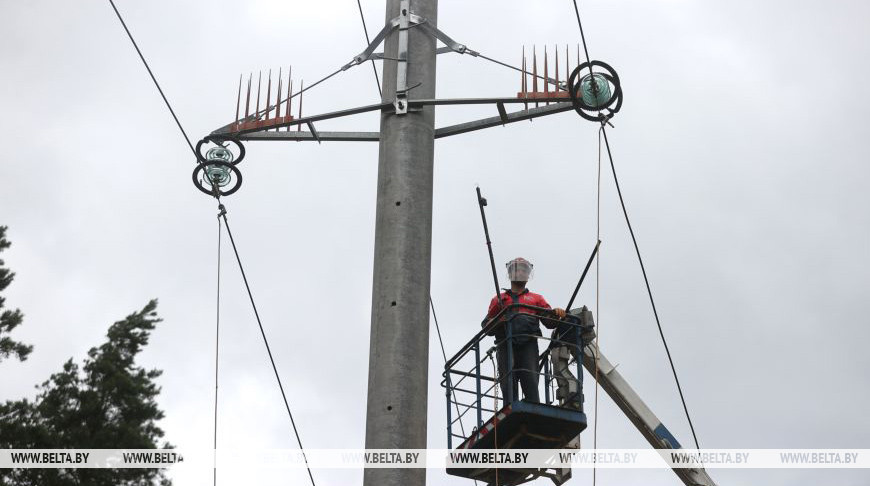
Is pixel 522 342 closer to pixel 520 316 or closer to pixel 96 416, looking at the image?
pixel 520 316

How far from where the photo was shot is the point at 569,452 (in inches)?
503

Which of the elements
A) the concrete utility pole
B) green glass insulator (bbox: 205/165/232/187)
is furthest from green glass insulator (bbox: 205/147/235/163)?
the concrete utility pole

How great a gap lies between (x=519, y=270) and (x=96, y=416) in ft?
48.9

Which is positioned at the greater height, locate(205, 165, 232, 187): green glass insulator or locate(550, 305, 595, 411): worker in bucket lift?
locate(205, 165, 232, 187): green glass insulator

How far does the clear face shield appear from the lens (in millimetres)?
12147

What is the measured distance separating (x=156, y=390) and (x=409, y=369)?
55.8 feet

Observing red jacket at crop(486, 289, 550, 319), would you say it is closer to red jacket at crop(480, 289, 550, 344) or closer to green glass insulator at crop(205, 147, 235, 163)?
red jacket at crop(480, 289, 550, 344)

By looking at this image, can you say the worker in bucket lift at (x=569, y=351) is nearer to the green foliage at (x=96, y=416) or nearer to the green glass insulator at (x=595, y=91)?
the green glass insulator at (x=595, y=91)

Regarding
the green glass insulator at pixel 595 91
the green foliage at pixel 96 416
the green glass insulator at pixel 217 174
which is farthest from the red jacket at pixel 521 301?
the green foliage at pixel 96 416

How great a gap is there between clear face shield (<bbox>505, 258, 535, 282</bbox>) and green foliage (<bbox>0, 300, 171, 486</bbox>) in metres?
13.9

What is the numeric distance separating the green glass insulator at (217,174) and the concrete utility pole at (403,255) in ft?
7.59

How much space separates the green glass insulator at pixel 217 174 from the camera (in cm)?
1218

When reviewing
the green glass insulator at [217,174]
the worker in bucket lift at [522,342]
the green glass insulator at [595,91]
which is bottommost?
the worker in bucket lift at [522,342]

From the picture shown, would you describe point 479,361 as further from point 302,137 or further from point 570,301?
point 302,137
